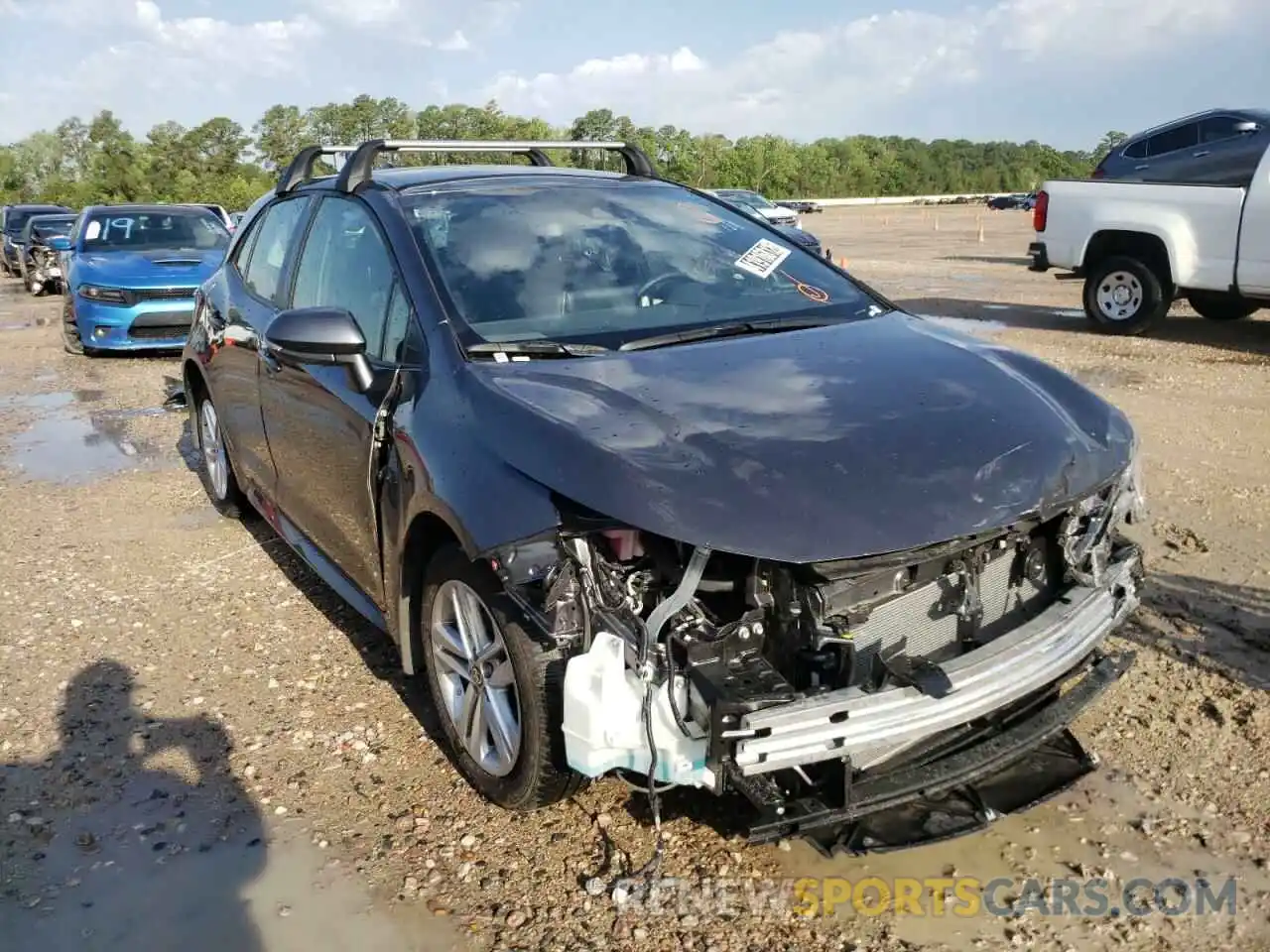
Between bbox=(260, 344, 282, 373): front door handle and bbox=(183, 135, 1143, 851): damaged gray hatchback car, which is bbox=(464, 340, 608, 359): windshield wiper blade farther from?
bbox=(260, 344, 282, 373): front door handle

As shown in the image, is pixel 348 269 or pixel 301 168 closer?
pixel 348 269

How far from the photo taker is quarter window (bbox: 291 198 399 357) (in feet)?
12.0

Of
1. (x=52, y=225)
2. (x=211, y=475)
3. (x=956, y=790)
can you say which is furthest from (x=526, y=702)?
(x=52, y=225)

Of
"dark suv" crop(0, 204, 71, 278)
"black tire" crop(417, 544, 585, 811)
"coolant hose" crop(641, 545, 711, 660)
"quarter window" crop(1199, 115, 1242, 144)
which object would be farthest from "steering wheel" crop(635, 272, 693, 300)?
"dark suv" crop(0, 204, 71, 278)

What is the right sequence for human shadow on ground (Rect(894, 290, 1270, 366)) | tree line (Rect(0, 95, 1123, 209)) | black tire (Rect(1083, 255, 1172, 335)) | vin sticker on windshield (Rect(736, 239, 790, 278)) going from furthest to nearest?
tree line (Rect(0, 95, 1123, 209)) → black tire (Rect(1083, 255, 1172, 335)) → human shadow on ground (Rect(894, 290, 1270, 366)) → vin sticker on windshield (Rect(736, 239, 790, 278))

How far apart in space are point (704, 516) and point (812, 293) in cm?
173

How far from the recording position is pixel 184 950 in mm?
2688

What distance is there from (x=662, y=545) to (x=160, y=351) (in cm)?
1172

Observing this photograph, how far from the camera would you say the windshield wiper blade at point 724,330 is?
339 centimetres

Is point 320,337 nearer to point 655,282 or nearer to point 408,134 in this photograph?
point 655,282

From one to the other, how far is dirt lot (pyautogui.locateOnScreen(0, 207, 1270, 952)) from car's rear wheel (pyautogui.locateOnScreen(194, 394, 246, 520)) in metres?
0.19

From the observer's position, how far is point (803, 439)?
8.84 feet

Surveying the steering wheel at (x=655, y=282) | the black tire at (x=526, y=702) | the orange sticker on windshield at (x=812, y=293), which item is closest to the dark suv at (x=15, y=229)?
the steering wheel at (x=655, y=282)

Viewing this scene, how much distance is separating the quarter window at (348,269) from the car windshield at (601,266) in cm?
20
